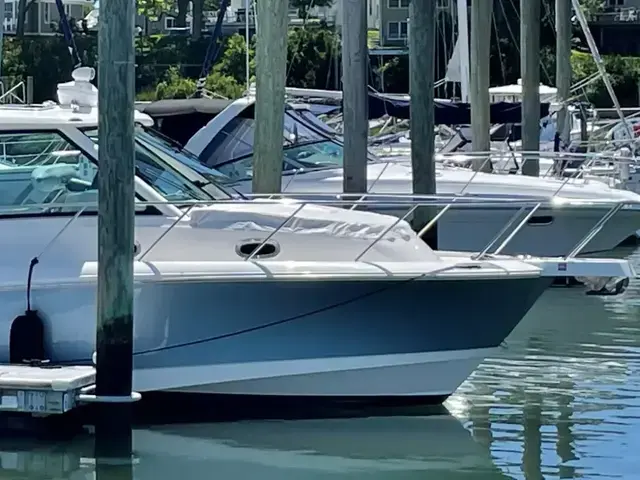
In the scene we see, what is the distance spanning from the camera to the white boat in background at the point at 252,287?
29.0ft

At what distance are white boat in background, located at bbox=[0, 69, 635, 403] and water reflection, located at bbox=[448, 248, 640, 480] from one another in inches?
24.5

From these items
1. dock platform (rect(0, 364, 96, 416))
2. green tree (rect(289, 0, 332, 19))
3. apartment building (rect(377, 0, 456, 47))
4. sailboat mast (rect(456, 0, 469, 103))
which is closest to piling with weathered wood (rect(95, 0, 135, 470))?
dock platform (rect(0, 364, 96, 416))

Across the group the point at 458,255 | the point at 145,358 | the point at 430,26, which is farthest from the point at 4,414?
the point at 430,26

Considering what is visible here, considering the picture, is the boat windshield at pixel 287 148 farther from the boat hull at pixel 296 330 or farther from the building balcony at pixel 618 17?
the building balcony at pixel 618 17

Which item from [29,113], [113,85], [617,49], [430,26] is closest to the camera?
[113,85]

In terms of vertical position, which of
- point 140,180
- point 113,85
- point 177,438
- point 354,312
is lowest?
point 177,438

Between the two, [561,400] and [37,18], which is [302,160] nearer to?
[561,400]

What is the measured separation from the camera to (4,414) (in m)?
9.25

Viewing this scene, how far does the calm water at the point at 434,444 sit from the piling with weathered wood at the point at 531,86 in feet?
28.5

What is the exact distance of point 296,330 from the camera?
A: 9039 mm

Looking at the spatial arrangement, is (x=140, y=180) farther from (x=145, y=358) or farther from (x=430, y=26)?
(x=430, y=26)

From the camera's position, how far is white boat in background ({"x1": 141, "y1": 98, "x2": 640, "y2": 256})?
15.4m

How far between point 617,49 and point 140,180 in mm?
59770

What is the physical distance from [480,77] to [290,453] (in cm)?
1102
